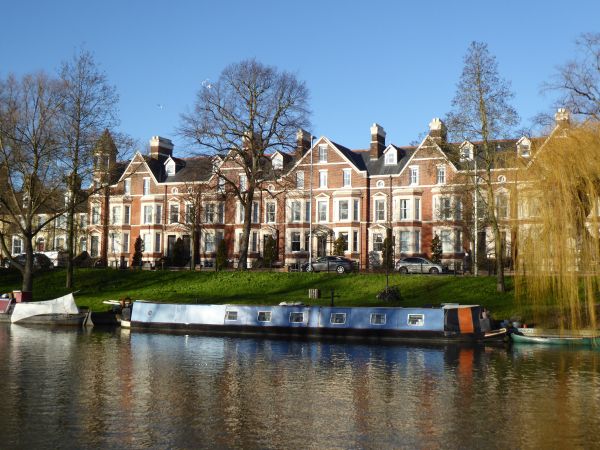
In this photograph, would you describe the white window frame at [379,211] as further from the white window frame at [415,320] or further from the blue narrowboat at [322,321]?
the white window frame at [415,320]

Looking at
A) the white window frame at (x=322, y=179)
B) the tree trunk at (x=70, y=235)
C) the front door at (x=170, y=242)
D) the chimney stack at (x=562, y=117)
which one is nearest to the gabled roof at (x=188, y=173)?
the front door at (x=170, y=242)

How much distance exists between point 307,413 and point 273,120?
40.1m

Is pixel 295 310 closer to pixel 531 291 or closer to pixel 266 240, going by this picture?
pixel 531 291

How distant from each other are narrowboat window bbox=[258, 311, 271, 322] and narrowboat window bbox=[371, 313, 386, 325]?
5.99 metres

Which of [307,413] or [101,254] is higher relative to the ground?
[101,254]

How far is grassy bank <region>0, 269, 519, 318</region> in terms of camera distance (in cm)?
4606

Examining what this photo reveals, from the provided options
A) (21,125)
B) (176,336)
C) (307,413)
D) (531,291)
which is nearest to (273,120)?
(21,125)

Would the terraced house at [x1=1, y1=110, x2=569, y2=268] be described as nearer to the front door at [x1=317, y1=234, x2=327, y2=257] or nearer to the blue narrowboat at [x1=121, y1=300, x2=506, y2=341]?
the front door at [x1=317, y1=234, x2=327, y2=257]

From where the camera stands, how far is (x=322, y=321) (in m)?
39.7

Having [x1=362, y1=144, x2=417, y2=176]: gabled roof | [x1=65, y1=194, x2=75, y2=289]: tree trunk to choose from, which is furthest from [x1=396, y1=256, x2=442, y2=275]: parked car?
[x1=65, y1=194, x2=75, y2=289]: tree trunk

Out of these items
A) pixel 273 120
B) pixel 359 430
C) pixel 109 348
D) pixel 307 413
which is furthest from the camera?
pixel 273 120

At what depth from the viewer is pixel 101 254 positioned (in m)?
81.6

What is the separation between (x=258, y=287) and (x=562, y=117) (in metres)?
27.9

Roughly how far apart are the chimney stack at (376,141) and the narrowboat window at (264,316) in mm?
37532
